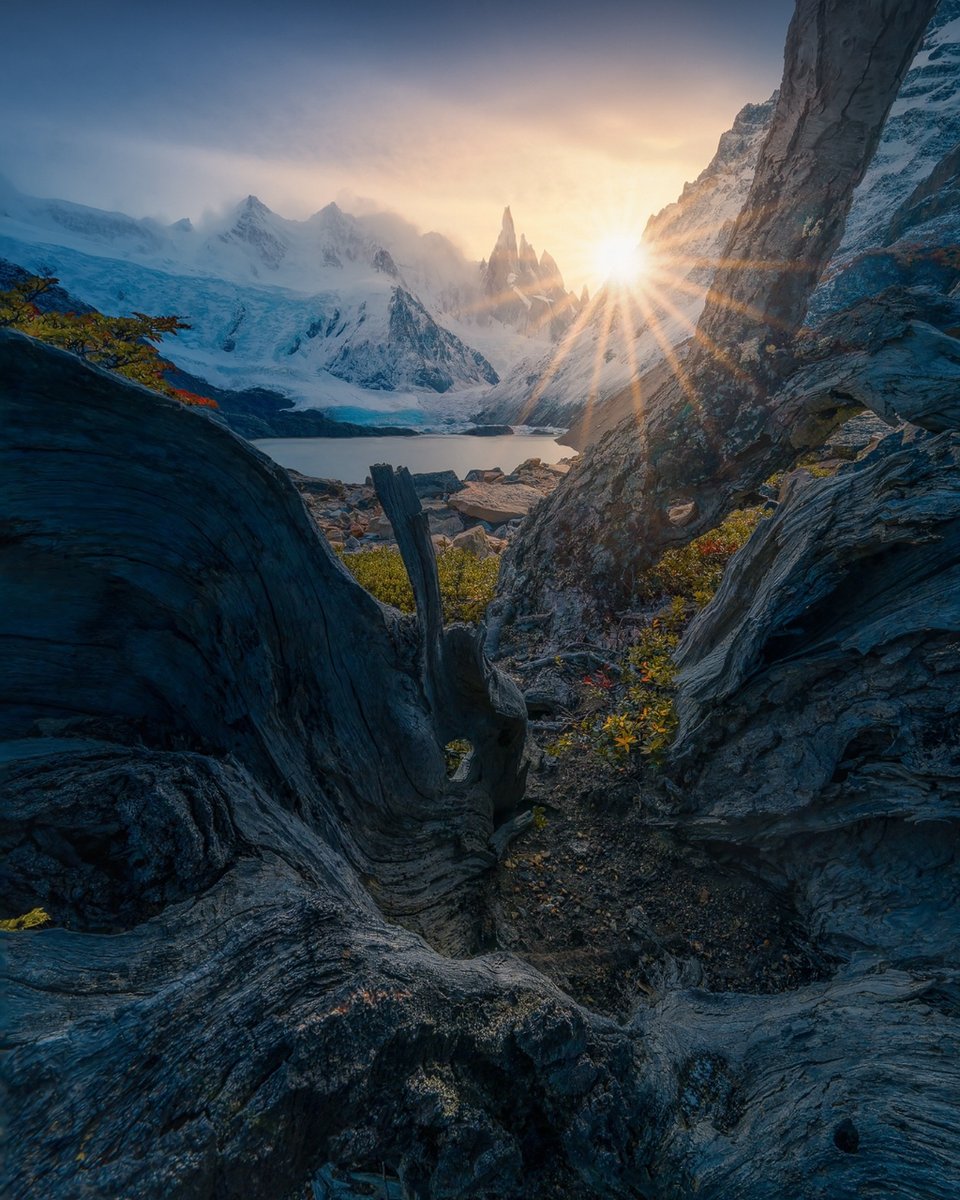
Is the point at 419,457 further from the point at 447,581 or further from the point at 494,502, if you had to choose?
the point at 447,581

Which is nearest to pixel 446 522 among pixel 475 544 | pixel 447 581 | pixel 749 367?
pixel 475 544

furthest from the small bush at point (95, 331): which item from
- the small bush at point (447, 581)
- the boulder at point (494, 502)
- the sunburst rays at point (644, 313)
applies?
the sunburst rays at point (644, 313)

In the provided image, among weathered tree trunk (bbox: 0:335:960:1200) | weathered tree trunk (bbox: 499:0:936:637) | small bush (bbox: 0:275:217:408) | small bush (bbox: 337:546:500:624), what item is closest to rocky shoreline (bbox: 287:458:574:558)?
small bush (bbox: 337:546:500:624)

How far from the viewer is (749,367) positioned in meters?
8.80

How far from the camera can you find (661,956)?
15.8ft

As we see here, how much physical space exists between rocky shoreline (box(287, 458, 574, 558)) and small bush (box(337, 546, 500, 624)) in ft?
7.61

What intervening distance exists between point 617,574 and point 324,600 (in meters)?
7.08

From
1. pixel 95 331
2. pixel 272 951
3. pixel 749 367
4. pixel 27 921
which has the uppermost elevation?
pixel 749 367

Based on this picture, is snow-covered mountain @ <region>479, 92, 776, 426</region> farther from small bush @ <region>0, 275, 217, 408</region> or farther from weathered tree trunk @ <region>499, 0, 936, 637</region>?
small bush @ <region>0, 275, 217, 408</region>

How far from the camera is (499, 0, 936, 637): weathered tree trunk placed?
713cm

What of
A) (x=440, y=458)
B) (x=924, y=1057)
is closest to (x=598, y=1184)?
(x=924, y=1057)

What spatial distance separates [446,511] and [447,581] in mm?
12600

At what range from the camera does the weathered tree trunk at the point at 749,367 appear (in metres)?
7.13

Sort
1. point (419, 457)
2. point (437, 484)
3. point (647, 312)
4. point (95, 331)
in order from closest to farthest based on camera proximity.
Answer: point (95, 331) < point (437, 484) < point (419, 457) < point (647, 312)
